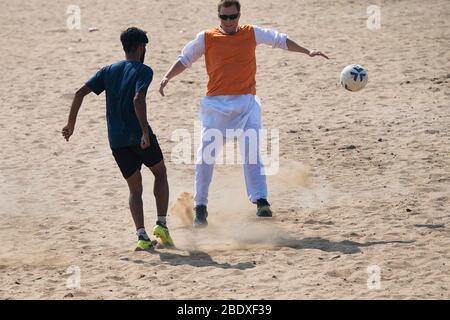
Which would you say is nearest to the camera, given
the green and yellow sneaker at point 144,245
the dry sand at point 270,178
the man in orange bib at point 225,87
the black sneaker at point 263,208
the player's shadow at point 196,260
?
the dry sand at point 270,178

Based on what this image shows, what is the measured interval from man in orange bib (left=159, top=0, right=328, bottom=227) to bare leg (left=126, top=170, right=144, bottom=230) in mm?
929

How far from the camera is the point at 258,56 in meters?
16.4

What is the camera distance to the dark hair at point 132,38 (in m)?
8.93

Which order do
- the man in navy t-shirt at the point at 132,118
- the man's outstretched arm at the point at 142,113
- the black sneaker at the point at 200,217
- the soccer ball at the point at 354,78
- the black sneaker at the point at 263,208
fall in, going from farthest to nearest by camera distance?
the soccer ball at the point at 354,78 < the black sneaker at the point at 263,208 < the black sneaker at the point at 200,217 < the man in navy t-shirt at the point at 132,118 < the man's outstretched arm at the point at 142,113

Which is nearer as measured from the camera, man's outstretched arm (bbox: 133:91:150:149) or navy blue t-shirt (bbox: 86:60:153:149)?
man's outstretched arm (bbox: 133:91:150:149)

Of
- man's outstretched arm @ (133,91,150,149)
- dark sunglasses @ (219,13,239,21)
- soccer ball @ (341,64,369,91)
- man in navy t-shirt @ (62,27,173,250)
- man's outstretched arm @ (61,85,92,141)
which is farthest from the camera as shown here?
soccer ball @ (341,64,369,91)

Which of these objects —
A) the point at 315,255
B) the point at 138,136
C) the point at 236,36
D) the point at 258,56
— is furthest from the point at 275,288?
the point at 258,56

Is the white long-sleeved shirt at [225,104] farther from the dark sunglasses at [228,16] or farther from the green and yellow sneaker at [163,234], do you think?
the green and yellow sneaker at [163,234]

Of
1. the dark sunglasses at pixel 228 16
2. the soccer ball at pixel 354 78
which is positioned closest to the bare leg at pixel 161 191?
the dark sunglasses at pixel 228 16

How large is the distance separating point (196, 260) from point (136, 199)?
82 cm

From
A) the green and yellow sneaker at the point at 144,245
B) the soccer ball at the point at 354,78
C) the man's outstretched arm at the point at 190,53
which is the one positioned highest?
the man's outstretched arm at the point at 190,53

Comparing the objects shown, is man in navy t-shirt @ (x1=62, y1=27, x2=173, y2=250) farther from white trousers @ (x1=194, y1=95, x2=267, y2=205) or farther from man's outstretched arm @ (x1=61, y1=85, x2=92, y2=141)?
white trousers @ (x1=194, y1=95, x2=267, y2=205)

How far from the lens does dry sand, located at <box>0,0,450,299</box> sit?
8417 millimetres

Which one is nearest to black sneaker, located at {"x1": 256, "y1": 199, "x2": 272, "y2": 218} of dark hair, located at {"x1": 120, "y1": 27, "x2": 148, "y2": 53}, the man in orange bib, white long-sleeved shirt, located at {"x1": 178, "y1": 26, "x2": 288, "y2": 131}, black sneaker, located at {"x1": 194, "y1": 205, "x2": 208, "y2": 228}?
the man in orange bib
